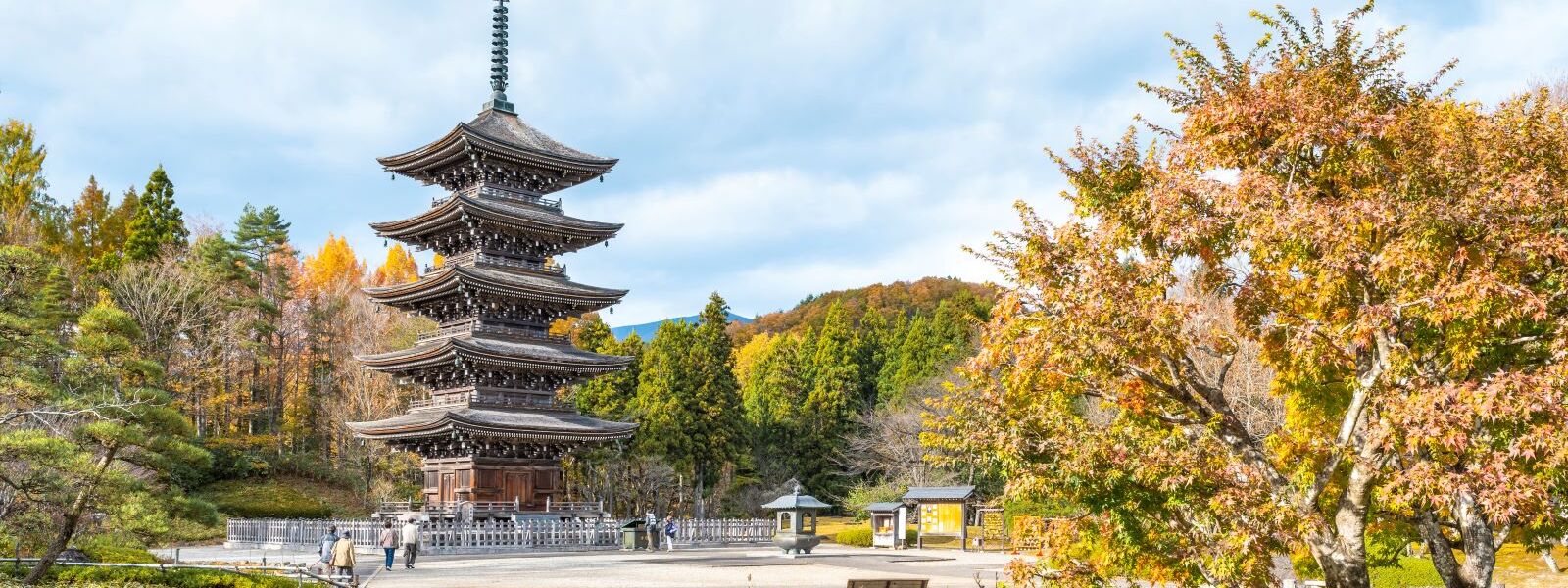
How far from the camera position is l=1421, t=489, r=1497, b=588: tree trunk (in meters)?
10.0

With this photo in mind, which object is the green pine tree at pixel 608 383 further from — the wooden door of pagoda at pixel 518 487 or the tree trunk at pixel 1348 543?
the tree trunk at pixel 1348 543

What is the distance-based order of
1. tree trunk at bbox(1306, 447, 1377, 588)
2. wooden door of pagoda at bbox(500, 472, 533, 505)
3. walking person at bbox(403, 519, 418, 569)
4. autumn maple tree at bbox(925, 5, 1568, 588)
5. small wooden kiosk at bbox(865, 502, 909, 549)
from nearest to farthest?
autumn maple tree at bbox(925, 5, 1568, 588) → tree trunk at bbox(1306, 447, 1377, 588) → walking person at bbox(403, 519, 418, 569) → wooden door of pagoda at bbox(500, 472, 533, 505) → small wooden kiosk at bbox(865, 502, 909, 549)

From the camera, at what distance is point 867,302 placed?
95.6 meters

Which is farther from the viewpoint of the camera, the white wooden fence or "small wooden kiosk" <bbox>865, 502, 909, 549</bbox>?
"small wooden kiosk" <bbox>865, 502, 909, 549</bbox>

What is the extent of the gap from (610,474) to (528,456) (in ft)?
38.9

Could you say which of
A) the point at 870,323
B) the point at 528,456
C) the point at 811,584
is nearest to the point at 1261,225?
the point at 811,584

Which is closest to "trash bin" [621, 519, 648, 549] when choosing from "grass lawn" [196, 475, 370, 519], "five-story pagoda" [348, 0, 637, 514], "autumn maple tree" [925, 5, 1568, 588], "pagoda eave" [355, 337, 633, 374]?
"five-story pagoda" [348, 0, 637, 514]

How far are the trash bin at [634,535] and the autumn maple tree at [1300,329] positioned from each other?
82.9ft

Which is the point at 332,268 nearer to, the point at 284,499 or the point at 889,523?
the point at 284,499

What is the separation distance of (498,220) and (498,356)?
464 cm

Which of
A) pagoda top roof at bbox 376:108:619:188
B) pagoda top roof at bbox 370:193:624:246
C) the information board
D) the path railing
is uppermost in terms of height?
pagoda top roof at bbox 376:108:619:188

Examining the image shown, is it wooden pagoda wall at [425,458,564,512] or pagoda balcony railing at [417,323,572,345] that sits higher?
pagoda balcony railing at [417,323,572,345]

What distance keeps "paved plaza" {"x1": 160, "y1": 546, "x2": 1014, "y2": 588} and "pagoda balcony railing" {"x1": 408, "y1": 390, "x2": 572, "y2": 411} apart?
6566 mm

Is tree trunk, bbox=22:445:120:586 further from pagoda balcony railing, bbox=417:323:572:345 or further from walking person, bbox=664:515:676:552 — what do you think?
pagoda balcony railing, bbox=417:323:572:345
